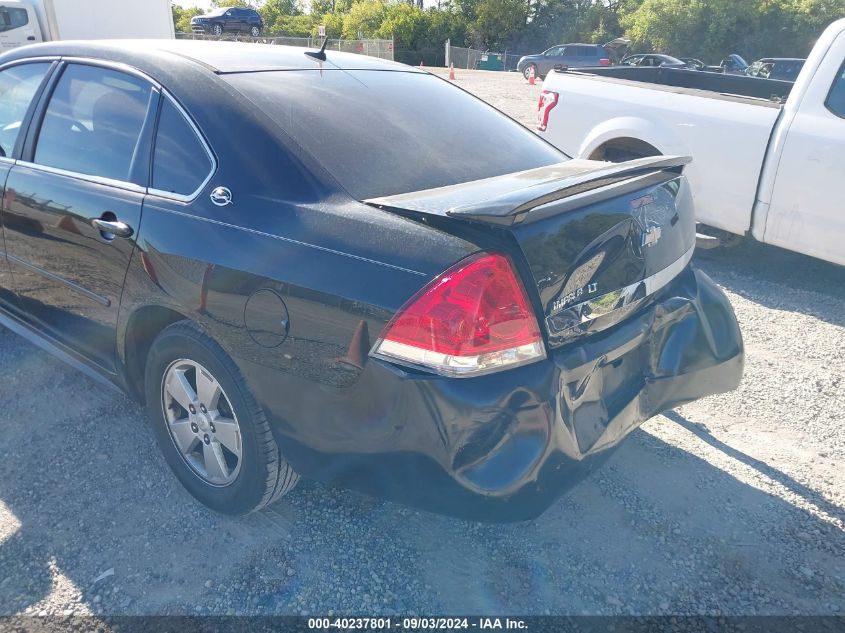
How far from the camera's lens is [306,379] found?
2137mm

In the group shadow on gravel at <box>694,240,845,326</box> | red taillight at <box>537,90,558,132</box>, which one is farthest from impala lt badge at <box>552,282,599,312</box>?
red taillight at <box>537,90,558,132</box>

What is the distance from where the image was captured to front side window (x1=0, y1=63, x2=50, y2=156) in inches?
129

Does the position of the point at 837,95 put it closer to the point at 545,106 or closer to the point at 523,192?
the point at 545,106

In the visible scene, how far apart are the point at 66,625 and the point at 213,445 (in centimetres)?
75

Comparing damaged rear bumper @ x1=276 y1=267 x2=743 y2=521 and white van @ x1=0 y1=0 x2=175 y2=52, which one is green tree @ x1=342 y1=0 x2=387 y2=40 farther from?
damaged rear bumper @ x1=276 y1=267 x2=743 y2=521

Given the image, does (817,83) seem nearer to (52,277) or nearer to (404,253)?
(404,253)

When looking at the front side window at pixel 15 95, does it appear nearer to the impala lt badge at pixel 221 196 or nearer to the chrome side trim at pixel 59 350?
the chrome side trim at pixel 59 350

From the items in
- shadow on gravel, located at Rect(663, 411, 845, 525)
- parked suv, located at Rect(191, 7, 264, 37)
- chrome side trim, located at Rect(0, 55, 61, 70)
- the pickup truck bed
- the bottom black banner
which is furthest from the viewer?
parked suv, located at Rect(191, 7, 264, 37)

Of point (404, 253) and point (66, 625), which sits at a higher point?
point (404, 253)

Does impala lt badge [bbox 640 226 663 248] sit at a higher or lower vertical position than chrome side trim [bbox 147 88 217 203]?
lower

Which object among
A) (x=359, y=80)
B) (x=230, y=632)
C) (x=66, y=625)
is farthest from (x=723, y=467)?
(x=66, y=625)

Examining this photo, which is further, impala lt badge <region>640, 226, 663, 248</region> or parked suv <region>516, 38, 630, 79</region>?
parked suv <region>516, 38, 630, 79</region>

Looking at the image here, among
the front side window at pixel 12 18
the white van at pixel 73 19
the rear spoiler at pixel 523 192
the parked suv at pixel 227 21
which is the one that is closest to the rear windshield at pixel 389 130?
the rear spoiler at pixel 523 192

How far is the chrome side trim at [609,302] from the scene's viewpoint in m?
2.05
